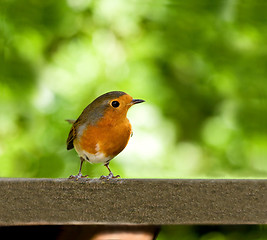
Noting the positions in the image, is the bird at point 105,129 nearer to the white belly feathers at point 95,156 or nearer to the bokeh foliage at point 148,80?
the white belly feathers at point 95,156

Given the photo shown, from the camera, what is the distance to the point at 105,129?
164cm

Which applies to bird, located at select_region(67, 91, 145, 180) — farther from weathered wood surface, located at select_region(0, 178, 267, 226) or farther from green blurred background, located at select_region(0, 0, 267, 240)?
green blurred background, located at select_region(0, 0, 267, 240)

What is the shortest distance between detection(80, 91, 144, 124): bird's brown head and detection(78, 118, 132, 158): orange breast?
20mm

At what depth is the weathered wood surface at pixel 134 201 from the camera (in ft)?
4.61

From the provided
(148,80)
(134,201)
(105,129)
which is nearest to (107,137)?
(105,129)

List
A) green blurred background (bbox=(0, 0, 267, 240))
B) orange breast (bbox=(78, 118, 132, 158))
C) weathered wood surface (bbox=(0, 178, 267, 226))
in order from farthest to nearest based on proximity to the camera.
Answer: green blurred background (bbox=(0, 0, 267, 240))
orange breast (bbox=(78, 118, 132, 158))
weathered wood surface (bbox=(0, 178, 267, 226))

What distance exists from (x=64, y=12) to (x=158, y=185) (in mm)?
A: 2109

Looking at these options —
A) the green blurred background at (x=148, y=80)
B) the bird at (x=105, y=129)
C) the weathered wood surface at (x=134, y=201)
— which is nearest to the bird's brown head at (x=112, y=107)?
the bird at (x=105, y=129)

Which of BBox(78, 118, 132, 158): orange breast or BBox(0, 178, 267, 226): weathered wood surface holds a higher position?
BBox(78, 118, 132, 158): orange breast

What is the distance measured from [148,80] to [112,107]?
4.85ft

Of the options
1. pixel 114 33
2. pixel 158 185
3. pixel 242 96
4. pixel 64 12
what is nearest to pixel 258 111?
pixel 242 96

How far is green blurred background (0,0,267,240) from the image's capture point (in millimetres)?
3086

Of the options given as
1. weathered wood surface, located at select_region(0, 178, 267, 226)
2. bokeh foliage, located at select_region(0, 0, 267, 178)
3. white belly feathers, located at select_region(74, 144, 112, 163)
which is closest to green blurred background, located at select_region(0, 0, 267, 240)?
bokeh foliage, located at select_region(0, 0, 267, 178)

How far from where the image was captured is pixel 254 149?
126 inches
